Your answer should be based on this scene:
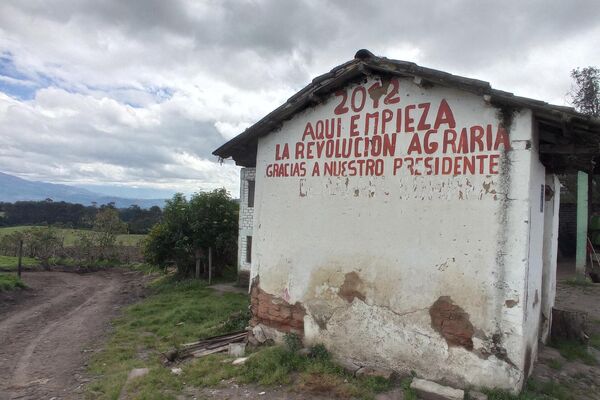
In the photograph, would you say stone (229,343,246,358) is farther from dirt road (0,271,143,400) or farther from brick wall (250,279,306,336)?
dirt road (0,271,143,400)

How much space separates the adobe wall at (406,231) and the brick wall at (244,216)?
9.03 m

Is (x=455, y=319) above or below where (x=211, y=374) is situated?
above

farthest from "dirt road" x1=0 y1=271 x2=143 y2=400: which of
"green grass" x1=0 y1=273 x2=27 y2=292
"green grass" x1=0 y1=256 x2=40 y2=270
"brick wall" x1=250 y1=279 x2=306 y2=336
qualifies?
"brick wall" x1=250 y1=279 x2=306 y2=336

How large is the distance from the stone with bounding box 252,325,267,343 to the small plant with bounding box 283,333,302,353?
558 millimetres

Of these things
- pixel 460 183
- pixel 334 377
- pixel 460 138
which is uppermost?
pixel 460 138

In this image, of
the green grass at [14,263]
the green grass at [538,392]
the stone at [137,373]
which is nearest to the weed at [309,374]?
the green grass at [538,392]

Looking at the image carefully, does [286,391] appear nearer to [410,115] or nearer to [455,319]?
[455,319]

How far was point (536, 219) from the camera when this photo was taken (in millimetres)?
5922

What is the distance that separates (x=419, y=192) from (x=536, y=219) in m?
1.64

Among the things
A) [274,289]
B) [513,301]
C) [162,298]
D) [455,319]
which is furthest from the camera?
[162,298]

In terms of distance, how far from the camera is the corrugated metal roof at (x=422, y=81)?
513cm

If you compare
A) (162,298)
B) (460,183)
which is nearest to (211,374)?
(460,183)

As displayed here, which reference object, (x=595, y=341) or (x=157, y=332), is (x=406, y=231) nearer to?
(x=595, y=341)

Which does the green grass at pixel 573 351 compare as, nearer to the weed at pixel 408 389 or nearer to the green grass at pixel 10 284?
the weed at pixel 408 389
